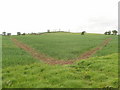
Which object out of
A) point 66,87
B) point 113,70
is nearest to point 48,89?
point 66,87

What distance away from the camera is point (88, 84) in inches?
625

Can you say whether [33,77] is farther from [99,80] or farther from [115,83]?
[115,83]

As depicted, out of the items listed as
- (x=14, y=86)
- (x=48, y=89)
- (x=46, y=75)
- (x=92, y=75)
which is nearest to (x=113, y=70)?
(x=92, y=75)

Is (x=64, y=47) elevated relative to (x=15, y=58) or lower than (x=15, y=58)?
elevated

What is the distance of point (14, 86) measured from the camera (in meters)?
15.1

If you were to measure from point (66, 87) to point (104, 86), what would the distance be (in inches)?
109

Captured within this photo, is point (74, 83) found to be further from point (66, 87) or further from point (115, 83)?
point (115, 83)

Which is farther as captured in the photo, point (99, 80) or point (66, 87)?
point (99, 80)

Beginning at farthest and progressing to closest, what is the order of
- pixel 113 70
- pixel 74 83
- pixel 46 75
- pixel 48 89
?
pixel 113 70 → pixel 46 75 → pixel 74 83 → pixel 48 89

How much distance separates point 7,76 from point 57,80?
16.3 ft

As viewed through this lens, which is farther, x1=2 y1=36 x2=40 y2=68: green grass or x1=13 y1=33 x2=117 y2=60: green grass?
x1=13 y1=33 x2=117 y2=60: green grass

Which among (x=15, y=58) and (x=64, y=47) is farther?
(x=64, y=47)

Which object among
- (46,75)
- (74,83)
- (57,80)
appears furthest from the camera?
(46,75)

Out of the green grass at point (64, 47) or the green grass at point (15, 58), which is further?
the green grass at point (64, 47)
